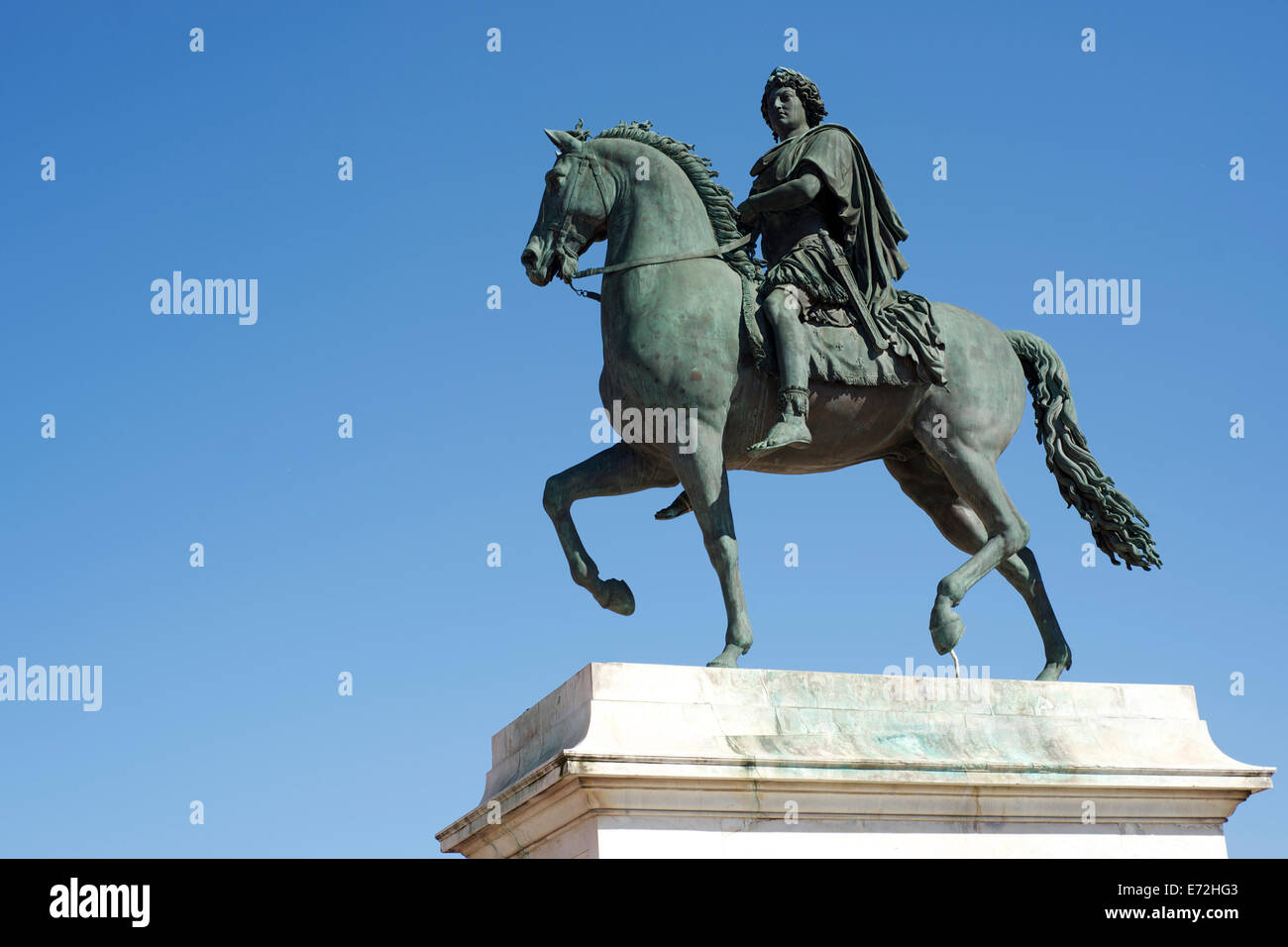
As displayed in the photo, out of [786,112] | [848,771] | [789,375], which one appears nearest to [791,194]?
[786,112]

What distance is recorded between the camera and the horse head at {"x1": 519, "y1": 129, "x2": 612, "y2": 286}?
1162 cm

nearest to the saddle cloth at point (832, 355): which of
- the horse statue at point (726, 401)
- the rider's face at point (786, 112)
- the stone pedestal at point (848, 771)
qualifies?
the horse statue at point (726, 401)

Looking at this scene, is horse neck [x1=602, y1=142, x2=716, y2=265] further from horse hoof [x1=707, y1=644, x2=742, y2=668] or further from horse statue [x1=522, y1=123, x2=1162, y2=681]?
horse hoof [x1=707, y1=644, x2=742, y2=668]

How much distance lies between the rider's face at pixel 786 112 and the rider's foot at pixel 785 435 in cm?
247

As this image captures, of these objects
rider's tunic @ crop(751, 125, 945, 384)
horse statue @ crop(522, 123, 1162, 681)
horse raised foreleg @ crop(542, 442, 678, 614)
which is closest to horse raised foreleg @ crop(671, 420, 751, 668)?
horse statue @ crop(522, 123, 1162, 681)

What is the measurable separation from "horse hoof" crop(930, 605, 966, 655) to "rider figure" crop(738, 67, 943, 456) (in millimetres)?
1423

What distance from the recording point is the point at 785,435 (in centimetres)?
1080

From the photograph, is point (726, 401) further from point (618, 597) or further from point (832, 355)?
point (618, 597)

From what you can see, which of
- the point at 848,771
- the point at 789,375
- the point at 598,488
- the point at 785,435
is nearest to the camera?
the point at 848,771

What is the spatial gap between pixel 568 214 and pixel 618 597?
2.60 metres
